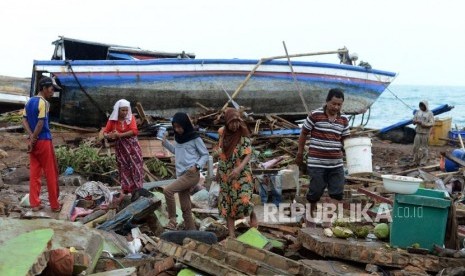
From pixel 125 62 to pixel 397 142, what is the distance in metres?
8.75

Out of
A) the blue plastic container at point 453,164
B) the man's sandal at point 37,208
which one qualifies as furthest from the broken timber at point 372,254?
the blue plastic container at point 453,164

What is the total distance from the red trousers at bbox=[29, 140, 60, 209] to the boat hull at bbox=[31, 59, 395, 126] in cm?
830

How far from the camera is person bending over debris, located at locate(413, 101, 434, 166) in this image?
13.5 metres

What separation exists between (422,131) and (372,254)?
9147mm

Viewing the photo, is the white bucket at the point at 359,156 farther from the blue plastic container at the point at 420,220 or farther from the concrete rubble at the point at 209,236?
the blue plastic container at the point at 420,220

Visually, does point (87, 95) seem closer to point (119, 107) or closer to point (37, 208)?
point (119, 107)

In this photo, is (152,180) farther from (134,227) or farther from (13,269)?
(13,269)

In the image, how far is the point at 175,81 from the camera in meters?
16.2

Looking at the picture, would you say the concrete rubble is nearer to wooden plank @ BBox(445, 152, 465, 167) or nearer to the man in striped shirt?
wooden plank @ BBox(445, 152, 465, 167)

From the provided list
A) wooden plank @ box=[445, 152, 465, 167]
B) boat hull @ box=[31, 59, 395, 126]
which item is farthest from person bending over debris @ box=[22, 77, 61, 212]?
boat hull @ box=[31, 59, 395, 126]

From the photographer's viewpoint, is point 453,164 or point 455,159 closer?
point 455,159

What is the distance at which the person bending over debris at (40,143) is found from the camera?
7.29 metres

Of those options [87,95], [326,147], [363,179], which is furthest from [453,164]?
[87,95]

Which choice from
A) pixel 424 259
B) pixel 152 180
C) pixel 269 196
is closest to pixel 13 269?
pixel 424 259
